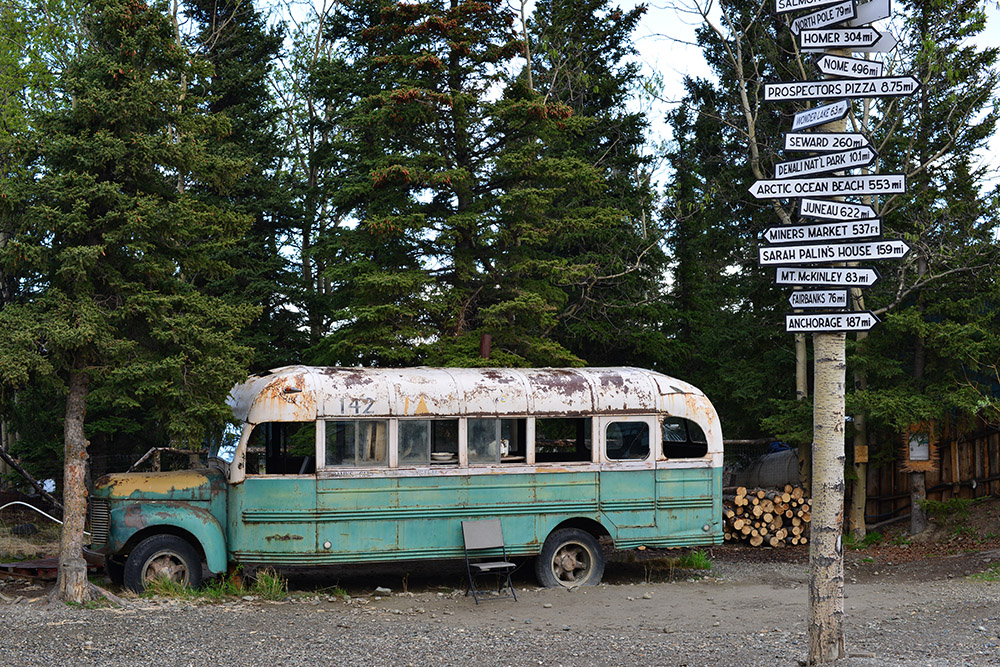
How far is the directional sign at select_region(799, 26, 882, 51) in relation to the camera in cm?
761

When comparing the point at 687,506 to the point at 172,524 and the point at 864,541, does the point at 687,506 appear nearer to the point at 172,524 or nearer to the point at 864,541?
the point at 864,541

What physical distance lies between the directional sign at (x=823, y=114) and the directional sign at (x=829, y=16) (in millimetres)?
633

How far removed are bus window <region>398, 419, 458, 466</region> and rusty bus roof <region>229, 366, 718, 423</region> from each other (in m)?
0.18

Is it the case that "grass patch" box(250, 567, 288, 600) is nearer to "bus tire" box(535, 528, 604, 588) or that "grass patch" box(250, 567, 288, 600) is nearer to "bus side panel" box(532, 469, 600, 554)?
"bus side panel" box(532, 469, 600, 554)

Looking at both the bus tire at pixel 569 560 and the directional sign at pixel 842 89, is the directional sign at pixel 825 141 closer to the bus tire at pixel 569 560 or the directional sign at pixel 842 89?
the directional sign at pixel 842 89

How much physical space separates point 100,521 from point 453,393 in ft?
15.3

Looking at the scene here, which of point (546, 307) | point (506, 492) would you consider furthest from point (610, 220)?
point (506, 492)

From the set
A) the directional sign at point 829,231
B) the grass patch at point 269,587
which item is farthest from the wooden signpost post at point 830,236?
the grass patch at point 269,587

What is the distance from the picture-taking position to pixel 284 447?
523 inches

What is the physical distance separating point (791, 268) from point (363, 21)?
1868 centimetres

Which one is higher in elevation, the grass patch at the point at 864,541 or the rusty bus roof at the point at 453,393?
the rusty bus roof at the point at 453,393

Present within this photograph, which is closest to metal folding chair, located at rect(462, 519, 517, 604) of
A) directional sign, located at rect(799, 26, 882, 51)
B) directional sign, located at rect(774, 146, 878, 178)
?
directional sign, located at rect(774, 146, 878, 178)

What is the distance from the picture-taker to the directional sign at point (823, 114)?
24.7 ft

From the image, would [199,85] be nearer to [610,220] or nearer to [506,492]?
[610,220]
